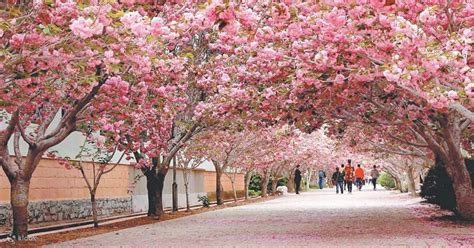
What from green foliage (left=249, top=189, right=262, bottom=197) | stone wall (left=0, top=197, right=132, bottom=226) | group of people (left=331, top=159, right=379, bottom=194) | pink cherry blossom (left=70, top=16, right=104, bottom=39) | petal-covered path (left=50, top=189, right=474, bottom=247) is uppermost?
pink cherry blossom (left=70, top=16, right=104, bottom=39)

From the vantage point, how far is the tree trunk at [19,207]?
13273 millimetres

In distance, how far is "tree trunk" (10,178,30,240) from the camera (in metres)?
13.3

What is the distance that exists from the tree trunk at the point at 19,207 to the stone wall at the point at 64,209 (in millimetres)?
3684

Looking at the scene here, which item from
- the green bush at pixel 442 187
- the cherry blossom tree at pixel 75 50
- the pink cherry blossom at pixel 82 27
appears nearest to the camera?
the pink cherry blossom at pixel 82 27

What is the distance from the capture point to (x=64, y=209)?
20109mm

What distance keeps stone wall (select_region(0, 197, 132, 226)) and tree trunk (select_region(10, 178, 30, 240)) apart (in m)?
3.68

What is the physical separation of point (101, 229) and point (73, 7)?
33.3 ft

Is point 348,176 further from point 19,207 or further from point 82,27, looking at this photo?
point 82,27

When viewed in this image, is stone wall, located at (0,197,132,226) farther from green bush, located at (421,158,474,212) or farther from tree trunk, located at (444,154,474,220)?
tree trunk, located at (444,154,474,220)

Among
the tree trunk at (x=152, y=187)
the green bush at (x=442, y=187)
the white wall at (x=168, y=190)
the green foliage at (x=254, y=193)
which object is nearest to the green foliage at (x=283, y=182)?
the green foliage at (x=254, y=193)

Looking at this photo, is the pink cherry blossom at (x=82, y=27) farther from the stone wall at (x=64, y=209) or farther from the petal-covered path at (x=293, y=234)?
the stone wall at (x=64, y=209)

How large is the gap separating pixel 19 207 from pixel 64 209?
6916 mm

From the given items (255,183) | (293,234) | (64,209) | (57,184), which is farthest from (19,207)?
(255,183)

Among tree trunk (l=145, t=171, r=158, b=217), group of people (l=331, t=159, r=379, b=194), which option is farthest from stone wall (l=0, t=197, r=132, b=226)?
group of people (l=331, t=159, r=379, b=194)
